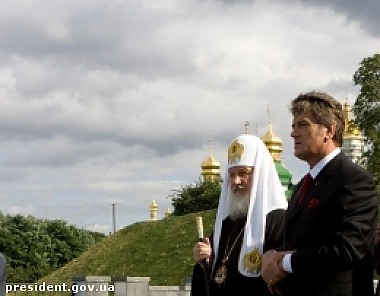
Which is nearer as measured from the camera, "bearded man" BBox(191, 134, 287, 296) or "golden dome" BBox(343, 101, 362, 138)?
"golden dome" BBox(343, 101, 362, 138)

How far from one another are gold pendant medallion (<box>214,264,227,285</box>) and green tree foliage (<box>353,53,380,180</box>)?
29.5 meters

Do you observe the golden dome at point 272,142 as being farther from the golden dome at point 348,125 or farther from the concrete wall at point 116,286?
the concrete wall at point 116,286

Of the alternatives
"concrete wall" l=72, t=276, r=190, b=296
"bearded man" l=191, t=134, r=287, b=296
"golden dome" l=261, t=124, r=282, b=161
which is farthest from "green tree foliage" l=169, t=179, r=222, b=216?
"bearded man" l=191, t=134, r=287, b=296

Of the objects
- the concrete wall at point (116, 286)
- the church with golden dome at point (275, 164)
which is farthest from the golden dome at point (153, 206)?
the concrete wall at point (116, 286)

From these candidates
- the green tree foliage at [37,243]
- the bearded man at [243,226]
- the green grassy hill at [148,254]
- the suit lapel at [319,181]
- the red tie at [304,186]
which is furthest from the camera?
the green tree foliage at [37,243]

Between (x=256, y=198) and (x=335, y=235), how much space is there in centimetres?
149

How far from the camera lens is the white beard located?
5.79 m

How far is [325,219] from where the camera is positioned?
14.4ft

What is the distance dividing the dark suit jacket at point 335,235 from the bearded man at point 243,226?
1.07 metres

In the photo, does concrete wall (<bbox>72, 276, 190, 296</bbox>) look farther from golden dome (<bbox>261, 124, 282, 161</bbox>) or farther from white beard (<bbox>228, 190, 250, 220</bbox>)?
golden dome (<bbox>261, 124, 282, 161</bbox>)

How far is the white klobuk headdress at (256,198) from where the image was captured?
221 inches

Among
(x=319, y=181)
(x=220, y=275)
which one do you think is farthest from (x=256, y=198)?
(x=319, y=181)

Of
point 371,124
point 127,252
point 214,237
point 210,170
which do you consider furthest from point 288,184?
point 214,237

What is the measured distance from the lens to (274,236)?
5.58 m
